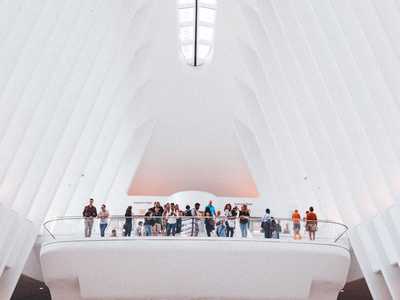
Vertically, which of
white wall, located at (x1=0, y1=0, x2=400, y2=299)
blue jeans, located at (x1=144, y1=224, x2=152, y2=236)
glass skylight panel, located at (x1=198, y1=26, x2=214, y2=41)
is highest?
glass skylight panel, located at (x1=198, y1=26, x2=214, y2=41)

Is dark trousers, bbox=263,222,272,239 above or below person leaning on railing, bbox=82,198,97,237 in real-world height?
below

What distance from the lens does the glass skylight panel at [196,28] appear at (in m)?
25.8

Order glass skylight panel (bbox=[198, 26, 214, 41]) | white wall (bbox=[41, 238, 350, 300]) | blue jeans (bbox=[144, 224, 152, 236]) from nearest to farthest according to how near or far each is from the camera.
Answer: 1. white wall (bbox=[41, 238, 350, 300])
2. blue jeans (bbox=[144, 224, 152, 236])
3. glass skylight panel (bbox=[198, 26, 214, 41])

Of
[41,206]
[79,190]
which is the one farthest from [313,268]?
[79,190]

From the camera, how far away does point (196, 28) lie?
89.3ft

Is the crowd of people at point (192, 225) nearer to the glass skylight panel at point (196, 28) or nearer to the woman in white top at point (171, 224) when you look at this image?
the woman in white top at point (171, 224)

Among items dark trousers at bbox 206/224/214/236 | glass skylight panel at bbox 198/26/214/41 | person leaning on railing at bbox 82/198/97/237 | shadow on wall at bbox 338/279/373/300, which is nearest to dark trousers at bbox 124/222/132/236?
person leaning on railing at bbox 82/198/97/237

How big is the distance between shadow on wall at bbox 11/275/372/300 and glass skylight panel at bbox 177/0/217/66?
37.1 ft

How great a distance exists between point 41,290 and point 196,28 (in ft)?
38.4

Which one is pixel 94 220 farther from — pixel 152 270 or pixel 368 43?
pixel 368 43

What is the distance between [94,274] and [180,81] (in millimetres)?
13860

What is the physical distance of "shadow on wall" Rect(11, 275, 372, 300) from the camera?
21.9 meters

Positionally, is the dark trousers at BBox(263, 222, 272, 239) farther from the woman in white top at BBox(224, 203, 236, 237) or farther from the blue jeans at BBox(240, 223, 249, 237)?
the woman in white top at BBox(224, 203, 236, 237)

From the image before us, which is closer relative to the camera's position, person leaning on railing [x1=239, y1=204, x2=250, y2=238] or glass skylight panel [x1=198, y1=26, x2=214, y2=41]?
person leaning on railing [x1=239, y1=204, x2=250, y2=238]
